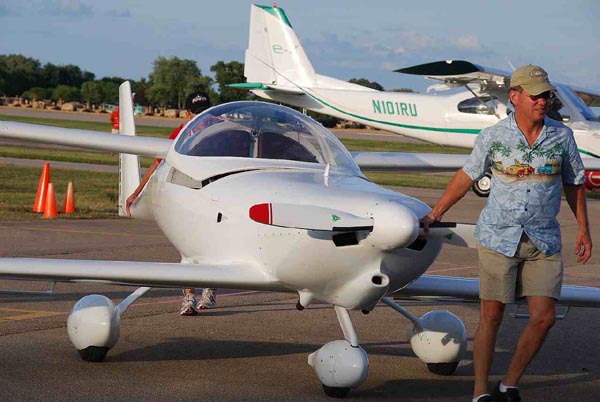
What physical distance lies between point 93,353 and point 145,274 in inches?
32.6

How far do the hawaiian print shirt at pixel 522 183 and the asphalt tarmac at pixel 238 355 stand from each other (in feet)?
3.67

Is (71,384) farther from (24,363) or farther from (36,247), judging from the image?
(36,247)

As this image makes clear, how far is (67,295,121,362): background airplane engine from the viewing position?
6734 millimetres

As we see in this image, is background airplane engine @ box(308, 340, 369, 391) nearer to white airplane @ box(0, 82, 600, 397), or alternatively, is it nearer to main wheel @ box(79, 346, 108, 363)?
white airplane @ box(0, 82, 600, 397)

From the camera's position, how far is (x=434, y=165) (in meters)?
10.7

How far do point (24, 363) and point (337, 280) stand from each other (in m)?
2.06

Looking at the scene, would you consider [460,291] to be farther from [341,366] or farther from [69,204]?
[69,204]

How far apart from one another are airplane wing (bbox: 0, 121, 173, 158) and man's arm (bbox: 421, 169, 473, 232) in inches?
133

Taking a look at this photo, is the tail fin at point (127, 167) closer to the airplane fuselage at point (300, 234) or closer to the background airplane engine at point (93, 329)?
the background airplane engine at point (93, 329)

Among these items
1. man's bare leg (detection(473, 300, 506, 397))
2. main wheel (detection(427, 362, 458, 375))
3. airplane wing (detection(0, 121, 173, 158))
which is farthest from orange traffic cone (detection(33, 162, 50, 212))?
man's bare leg (detection(473, 300, 506, 397))

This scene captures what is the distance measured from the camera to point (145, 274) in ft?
20.6

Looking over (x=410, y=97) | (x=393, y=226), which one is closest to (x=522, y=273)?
(x=393, y=226)

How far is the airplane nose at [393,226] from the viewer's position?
5.45 m

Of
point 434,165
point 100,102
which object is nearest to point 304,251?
point 434,165
